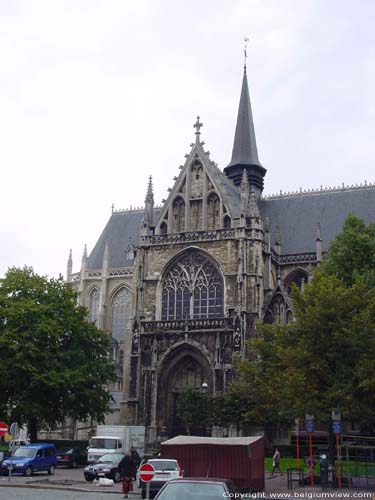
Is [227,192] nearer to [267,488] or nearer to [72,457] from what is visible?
[72,457]

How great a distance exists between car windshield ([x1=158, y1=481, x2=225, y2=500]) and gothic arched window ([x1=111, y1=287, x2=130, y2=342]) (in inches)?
1933

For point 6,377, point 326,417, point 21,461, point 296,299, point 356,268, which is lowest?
point 21,461

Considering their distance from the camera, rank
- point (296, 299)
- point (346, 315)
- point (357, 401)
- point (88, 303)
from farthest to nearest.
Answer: point (88, 303)
point (296, 299)
point (346, 315)
point (357, 401)

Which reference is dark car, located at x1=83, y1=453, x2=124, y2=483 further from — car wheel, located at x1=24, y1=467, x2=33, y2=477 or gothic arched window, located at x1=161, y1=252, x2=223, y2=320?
gothic arched window, located at x1=161, y1=252, x2=223, y2=320

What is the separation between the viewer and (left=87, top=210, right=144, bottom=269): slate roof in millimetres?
62703

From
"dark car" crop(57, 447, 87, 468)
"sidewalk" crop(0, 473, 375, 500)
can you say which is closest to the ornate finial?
"dark car" crop(57, 447, 87, 468)

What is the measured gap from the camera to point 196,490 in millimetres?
11664

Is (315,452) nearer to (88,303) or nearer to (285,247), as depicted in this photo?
(285,247)

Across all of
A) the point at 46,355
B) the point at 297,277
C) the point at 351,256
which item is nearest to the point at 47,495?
the point at 46,355

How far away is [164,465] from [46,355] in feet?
64.4

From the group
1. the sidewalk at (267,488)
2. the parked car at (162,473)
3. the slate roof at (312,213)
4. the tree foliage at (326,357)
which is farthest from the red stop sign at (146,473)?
the slate roof at (312,213)

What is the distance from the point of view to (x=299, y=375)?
2670 centimetres

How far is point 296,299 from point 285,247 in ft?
75.0

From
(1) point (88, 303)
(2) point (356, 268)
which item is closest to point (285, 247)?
(2) point (356, 268)
